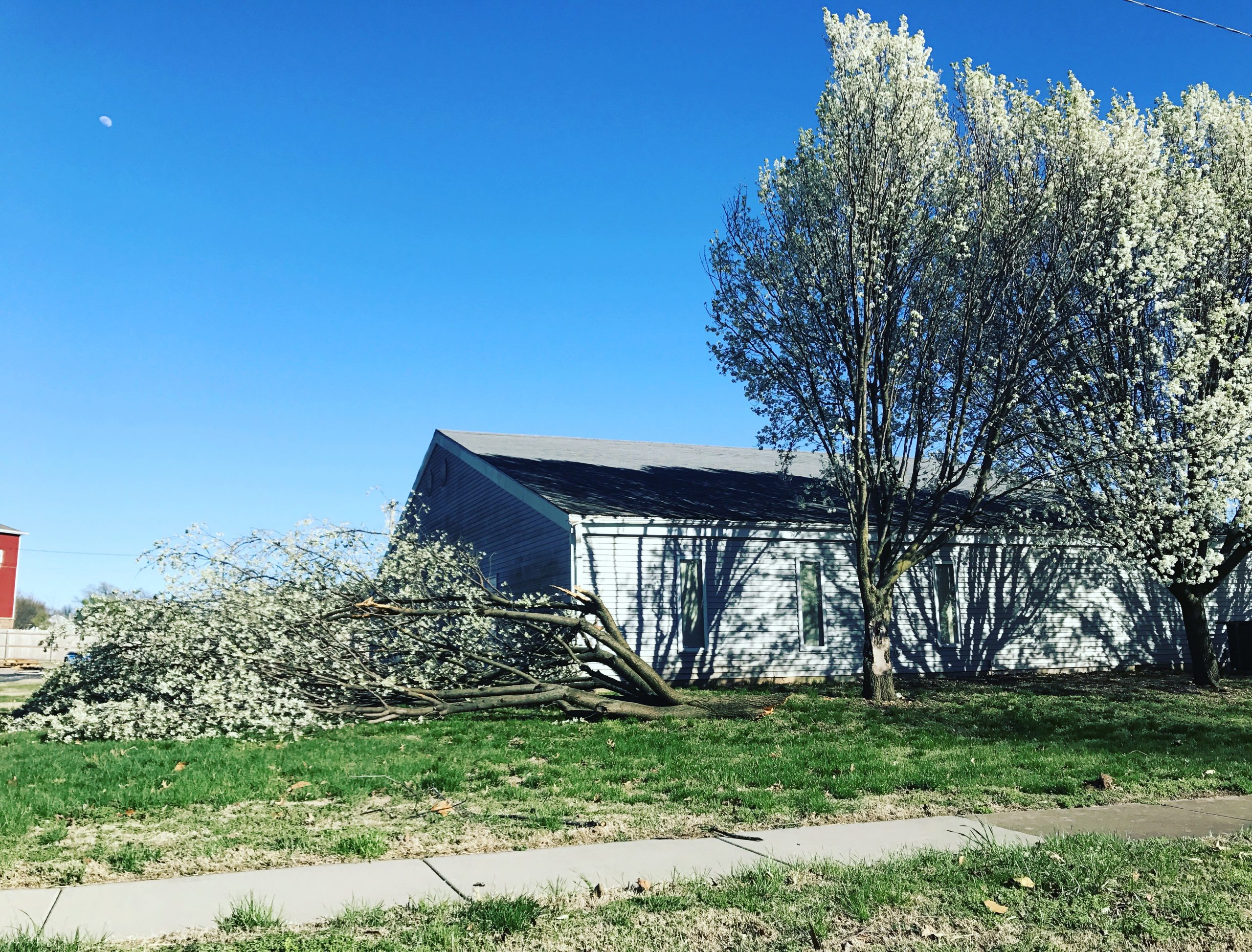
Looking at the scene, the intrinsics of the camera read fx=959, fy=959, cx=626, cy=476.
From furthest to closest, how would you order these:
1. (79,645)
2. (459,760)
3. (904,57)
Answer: (904,57)
(79,645)
(459,760)

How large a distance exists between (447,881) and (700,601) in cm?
1452

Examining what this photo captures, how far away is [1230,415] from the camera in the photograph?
16.3 m

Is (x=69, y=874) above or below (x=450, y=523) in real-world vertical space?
below

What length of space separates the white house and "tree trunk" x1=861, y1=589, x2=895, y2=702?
379cm

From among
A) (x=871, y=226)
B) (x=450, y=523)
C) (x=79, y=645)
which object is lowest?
(x=79, y=645)

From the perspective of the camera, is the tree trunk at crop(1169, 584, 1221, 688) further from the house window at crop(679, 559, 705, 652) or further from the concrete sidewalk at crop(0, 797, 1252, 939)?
the concrete sidewalk at crop(0, 797, 1252, 939)

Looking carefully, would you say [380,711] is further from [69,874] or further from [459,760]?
→ [69,874]

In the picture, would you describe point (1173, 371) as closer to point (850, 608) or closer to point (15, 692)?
point (850, 608)

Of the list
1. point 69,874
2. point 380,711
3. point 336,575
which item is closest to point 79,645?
point 336,575

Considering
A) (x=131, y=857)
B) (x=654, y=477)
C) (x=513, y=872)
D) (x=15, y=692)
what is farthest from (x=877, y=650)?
(x=15, y=692)

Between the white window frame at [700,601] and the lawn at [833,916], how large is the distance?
1373 centimetres

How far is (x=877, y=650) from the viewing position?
16.1 m

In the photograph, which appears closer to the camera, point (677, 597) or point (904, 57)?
point (904, 57)

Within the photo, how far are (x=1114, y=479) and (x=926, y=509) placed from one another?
6476mm
